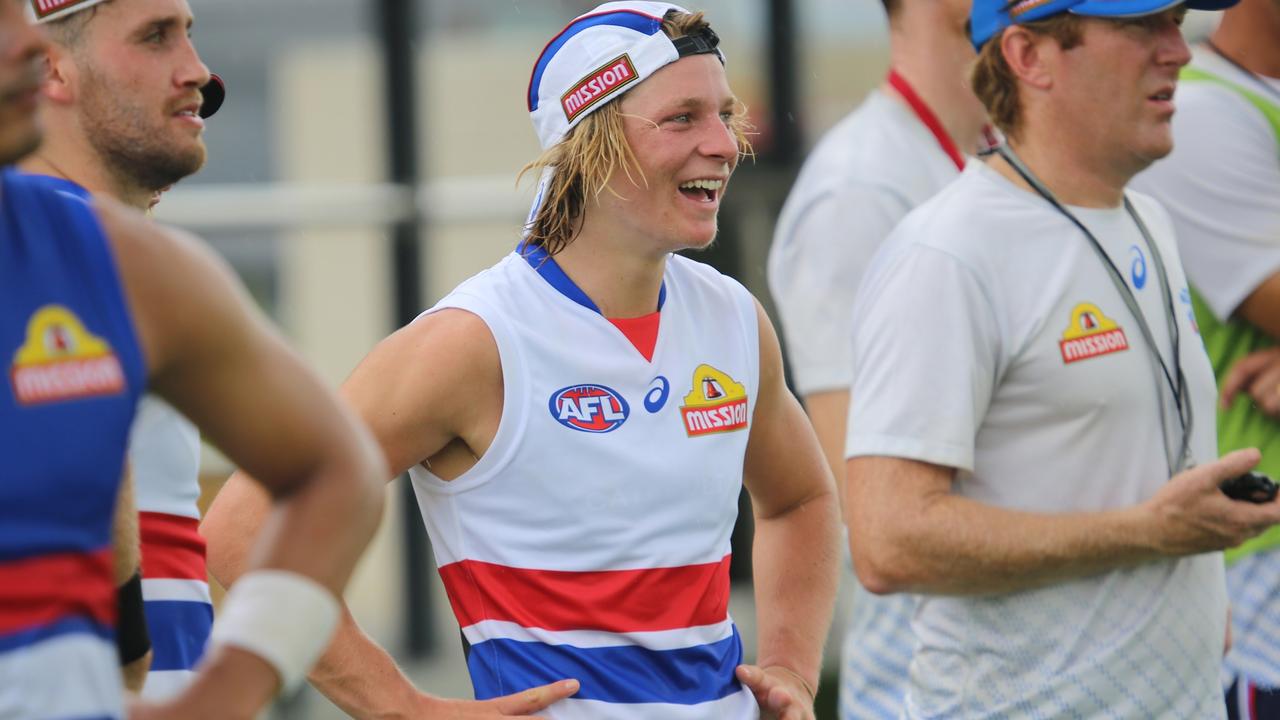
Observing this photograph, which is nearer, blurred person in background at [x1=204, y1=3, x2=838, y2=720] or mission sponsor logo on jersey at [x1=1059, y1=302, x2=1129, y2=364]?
blurred person in background at [x1=204, y1=3, x2=838, y2=720]

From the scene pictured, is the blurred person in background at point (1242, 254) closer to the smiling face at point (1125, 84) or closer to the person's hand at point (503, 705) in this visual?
the smiling face at point (1125, 84)

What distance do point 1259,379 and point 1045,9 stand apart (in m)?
1.03

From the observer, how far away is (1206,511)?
10.9ft

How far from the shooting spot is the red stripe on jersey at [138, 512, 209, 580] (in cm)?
313

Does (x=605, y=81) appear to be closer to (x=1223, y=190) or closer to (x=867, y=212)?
(x=867, y=212)

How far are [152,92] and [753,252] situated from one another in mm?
6560

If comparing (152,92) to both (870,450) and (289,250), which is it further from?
(289,250)

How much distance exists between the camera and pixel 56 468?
183 centimetres

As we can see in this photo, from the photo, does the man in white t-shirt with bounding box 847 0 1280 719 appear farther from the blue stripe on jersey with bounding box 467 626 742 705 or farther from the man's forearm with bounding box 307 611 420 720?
the man's forearm with bounding box 307 611 420 720

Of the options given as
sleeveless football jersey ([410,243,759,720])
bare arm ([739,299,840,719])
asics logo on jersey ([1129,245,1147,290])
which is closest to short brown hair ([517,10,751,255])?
sleeveless football jersey ([410,243,759,720])

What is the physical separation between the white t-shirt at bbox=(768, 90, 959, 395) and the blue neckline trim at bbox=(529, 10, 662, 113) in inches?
50.2

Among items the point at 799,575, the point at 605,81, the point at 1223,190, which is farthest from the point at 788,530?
the point at 1223,190

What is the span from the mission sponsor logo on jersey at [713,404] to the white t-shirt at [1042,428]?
375 mm

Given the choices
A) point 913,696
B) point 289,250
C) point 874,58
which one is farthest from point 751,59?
point 913,696
